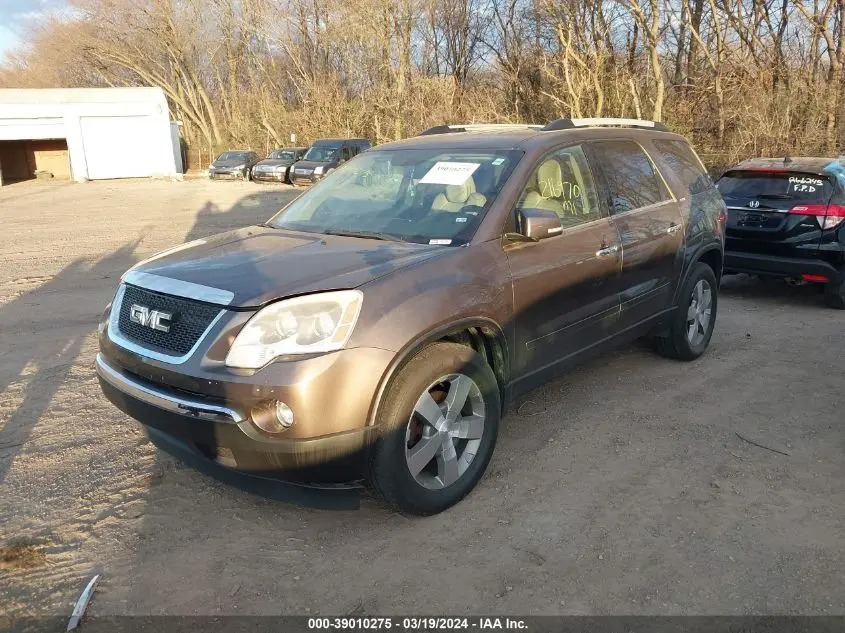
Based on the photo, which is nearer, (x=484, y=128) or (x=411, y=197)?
(x=411, y=197)

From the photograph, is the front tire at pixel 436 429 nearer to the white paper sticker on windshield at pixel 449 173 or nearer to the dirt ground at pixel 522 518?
the dirt ground at pixel 522 518

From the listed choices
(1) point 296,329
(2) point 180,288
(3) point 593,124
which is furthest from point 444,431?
(3) point 593,124

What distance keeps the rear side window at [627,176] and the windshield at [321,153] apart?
68.8 ft

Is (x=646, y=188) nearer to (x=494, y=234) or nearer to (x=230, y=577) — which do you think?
(x=494, y=234)

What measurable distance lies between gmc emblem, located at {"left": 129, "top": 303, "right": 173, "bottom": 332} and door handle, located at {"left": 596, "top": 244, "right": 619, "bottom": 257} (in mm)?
2545

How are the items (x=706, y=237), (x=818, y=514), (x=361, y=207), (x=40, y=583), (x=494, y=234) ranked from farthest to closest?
(x=706, y=237)
(x=361, y=207)
(x=494, y=234)
(x=818, y=514)
(x=40, y=583)

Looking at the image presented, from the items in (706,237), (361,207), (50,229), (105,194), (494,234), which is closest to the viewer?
(494,234)

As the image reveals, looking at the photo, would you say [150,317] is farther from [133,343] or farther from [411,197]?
[411,197]

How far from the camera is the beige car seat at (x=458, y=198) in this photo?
3.81m

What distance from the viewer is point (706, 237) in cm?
547

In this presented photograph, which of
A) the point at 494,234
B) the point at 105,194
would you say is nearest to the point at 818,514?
the point at 494,234

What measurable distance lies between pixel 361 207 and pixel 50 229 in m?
12.6

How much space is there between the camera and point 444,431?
333cm

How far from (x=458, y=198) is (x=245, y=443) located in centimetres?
185
